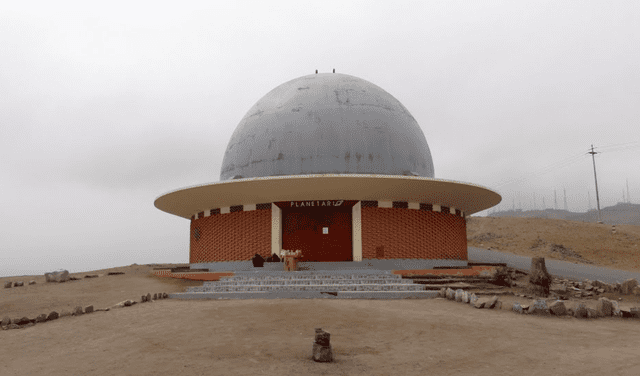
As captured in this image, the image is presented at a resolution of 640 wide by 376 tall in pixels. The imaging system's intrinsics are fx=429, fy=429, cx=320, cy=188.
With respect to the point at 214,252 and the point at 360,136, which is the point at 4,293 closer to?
the point at 214,252

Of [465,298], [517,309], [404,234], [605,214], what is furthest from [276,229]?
[605,214]

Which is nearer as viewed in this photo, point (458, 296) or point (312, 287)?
point (458, 296)

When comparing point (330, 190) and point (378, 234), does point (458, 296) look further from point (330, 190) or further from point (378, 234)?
point (330, 190)

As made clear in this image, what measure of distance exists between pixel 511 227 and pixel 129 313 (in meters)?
49.0

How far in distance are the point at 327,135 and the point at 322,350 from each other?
14938 mm

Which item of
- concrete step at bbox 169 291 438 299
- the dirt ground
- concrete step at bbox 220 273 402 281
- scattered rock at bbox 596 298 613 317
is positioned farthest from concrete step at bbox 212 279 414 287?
the dirt ground

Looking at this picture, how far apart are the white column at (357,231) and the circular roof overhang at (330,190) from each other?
0.54m

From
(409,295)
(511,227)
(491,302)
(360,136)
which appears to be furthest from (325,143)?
(511,227)

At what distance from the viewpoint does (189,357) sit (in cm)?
631

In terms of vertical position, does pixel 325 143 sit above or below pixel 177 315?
above

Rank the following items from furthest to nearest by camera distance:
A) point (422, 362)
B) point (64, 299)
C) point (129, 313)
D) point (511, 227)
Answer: point (511, 227)
point (64, 299)
point (129, 313)
point (422, 362)

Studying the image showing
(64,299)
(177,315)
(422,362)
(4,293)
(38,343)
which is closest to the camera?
(422,362)

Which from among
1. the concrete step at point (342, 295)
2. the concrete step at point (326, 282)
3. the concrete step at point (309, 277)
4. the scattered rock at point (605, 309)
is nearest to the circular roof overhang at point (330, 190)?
the concrete step at point (309, 277)

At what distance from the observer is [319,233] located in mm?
20125
